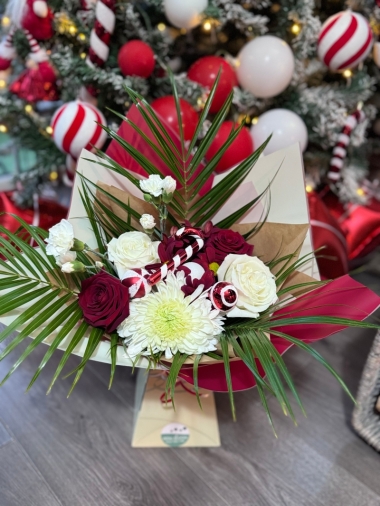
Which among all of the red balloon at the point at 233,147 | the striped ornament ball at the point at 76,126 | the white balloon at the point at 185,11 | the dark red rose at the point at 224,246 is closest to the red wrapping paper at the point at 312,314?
the dark red rose at the point at 224,246

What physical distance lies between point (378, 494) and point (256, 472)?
224 mm

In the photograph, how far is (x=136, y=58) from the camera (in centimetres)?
102

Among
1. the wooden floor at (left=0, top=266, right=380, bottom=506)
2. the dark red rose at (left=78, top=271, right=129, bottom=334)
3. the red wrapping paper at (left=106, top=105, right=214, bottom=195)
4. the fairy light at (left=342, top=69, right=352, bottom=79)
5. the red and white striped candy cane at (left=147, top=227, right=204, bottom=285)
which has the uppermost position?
the fairy light at (left=342, top=69, right=352, bottom=79)

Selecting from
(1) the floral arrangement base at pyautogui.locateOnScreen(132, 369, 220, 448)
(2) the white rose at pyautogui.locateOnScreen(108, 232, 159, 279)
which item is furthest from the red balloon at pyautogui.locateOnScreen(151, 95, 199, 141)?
(1) the floral arrangement base at pyautogui.locateOnScreen(132, 369, 220, 448)

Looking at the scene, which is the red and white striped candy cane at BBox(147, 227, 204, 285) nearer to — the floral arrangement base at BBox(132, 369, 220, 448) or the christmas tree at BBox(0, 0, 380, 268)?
the floral arrangement base at BBox(132, 369, 220, 448)

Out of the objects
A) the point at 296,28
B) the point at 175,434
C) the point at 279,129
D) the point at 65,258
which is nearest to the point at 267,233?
the point at 65,258

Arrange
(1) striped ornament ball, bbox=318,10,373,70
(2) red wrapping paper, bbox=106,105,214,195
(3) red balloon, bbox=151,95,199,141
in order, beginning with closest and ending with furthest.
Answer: (2) red wrapping paper, bbox=106,105,214,195 → (3) red balloon, bbox=151,95,199,141 → (1) striped ornament ball, bbox=318,10,373,70

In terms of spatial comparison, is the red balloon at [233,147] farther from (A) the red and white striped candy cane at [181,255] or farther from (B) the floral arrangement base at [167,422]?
(B) the floral arrangement base at [167,422]

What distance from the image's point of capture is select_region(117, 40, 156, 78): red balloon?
1022 millimetres

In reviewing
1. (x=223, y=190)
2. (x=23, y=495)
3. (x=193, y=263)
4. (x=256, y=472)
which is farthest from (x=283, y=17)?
(x=23, y=495)

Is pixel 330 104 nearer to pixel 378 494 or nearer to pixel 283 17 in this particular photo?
pixel 283 17

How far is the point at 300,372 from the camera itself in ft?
3.27

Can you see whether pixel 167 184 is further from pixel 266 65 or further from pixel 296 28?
pixel 296 28

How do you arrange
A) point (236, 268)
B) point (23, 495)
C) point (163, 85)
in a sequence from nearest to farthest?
point (236, 268) → point (23, 495) → point (163, 85)
